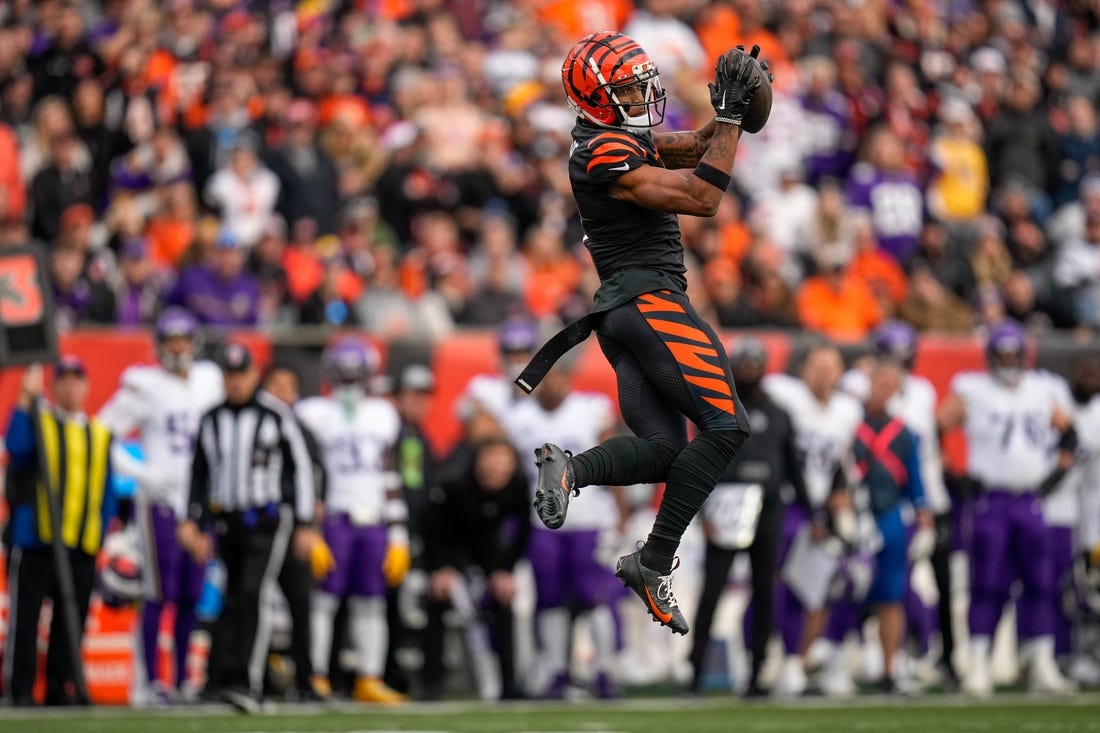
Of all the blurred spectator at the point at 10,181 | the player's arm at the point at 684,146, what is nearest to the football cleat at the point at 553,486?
the player's arm at the point at 684,146

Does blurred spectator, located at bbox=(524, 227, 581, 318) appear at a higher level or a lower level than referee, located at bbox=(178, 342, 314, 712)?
higher

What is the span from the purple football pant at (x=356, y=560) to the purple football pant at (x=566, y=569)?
0.88 m

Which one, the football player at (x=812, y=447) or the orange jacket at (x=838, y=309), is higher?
the orange jacket at (x=838, y=309)

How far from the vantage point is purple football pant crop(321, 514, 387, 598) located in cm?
1183

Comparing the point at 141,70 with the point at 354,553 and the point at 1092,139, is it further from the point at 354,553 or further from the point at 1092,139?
A: the point at 1092,139

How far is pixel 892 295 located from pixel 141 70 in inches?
231

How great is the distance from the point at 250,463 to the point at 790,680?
3.50 m

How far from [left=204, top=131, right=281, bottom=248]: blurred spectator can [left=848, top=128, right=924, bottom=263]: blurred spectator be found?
16.3 feet

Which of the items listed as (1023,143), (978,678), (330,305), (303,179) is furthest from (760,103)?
(1023,143)

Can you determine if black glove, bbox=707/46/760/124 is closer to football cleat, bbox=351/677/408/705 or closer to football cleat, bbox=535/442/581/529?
football cleat, bbox=535/442/581/529

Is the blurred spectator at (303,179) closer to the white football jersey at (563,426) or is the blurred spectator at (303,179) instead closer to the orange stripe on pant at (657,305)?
the white football jersey at (563,426)

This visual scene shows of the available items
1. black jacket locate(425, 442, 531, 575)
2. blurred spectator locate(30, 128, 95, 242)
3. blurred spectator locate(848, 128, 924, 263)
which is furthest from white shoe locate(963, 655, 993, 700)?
blurred spectator locate(30, 128, 95, 242)

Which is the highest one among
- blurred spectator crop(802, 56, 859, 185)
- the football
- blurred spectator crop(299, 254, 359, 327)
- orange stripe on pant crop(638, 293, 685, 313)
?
blurred spectator crop(802, 56, 859, 185)

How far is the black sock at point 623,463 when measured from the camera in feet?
23.1
